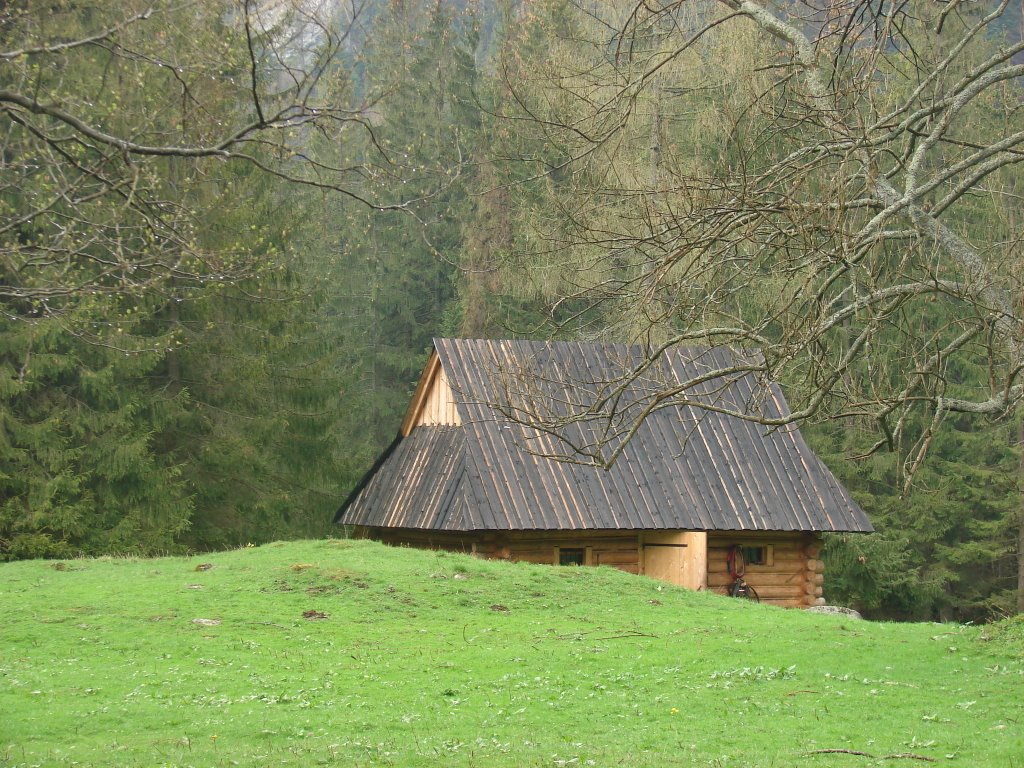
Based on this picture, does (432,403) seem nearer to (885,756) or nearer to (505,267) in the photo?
(505,267)

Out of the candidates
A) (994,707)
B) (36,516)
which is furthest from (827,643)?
(36,516)

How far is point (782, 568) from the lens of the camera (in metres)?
23.6

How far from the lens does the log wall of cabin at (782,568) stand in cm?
2303

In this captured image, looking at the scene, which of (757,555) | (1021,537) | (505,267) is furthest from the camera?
(1021,537)

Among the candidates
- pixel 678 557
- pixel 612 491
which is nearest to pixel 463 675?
pixel 612 491

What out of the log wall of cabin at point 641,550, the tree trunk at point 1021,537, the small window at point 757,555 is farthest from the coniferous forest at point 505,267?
the small window at point 757,555

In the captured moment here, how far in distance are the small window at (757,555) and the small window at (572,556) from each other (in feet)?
11.4

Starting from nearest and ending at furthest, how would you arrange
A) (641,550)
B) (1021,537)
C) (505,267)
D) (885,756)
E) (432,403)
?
(885,756) → (505,267) → (641,550) → (432,403) → (1021,537)

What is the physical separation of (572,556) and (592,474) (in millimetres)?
1688

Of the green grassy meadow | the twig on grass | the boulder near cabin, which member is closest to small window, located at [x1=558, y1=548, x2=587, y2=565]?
the boulder near cabin

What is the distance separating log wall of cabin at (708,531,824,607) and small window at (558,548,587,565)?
263cm

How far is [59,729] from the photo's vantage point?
30.9 feet

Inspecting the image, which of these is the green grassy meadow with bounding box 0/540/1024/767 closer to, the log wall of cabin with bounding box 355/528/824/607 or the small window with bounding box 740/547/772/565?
the log wall of cabin with bounding box 355/528/824/607

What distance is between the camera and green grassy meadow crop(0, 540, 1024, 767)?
8969mm
